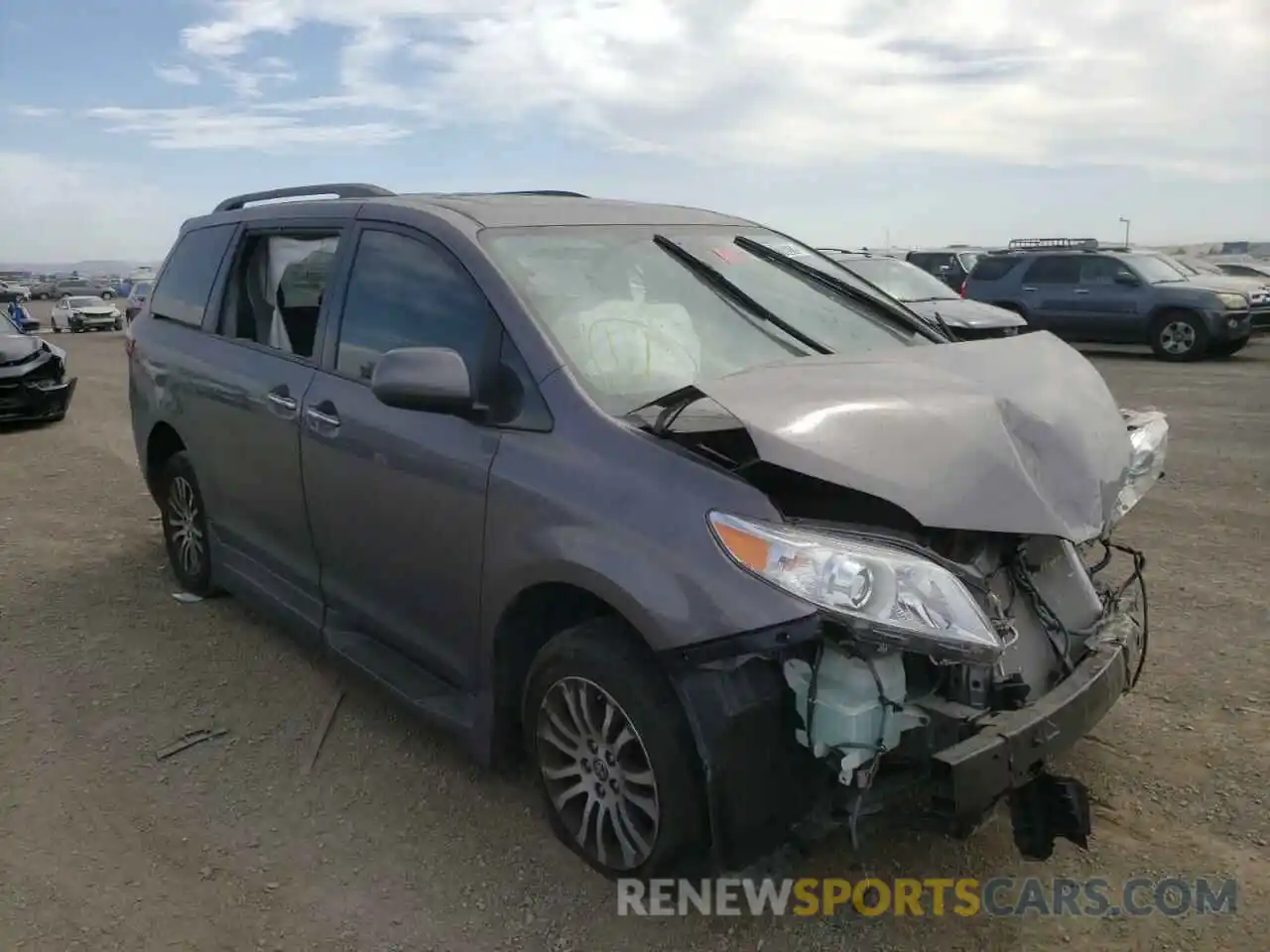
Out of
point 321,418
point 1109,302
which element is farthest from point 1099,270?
point 321,418

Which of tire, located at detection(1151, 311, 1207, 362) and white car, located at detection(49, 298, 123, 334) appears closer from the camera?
tire, located at detection(1151, 311, 1207, 362)

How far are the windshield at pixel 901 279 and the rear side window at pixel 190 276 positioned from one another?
8630 mm

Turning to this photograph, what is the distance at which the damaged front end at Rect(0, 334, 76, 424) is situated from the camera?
10.9m

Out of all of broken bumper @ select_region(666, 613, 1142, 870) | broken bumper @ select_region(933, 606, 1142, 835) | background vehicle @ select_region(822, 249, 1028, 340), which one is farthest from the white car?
broken bumper @ select_region(933, 606, 1142, 835)

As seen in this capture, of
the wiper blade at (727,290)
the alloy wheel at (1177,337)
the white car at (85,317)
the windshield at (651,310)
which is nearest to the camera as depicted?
the windshield at (651,310)

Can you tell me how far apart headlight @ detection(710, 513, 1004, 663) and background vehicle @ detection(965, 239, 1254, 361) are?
601 inches

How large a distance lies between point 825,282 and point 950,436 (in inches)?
65.5

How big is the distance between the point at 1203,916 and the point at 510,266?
2.68 metres

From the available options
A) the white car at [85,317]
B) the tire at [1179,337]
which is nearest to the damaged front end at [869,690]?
the tire at [1179,337]

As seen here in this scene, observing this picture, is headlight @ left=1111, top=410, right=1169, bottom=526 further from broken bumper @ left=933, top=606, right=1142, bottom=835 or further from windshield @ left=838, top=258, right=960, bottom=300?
windshield @ left=838, top=258, right=960, bottom=300

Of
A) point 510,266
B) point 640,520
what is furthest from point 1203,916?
point 510,266

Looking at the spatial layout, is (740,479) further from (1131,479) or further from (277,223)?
(277,223)

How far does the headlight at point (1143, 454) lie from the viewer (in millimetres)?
3176

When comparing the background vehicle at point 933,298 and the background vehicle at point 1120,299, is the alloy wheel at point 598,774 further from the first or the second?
the background vehicle at point 1120,299
